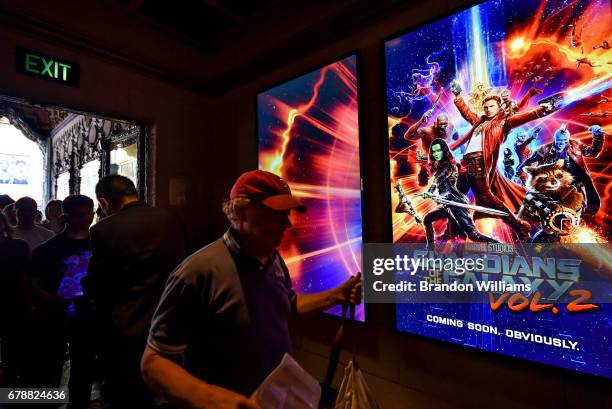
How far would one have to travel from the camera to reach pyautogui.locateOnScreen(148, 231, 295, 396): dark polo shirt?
3.29ft

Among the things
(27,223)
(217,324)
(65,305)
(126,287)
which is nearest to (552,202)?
(217,324)

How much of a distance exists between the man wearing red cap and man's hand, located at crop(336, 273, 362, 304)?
262mm

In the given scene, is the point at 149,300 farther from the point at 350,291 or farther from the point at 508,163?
the point at 508,163

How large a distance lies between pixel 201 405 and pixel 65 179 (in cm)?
615

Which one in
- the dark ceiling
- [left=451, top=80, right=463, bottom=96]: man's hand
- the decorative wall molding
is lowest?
[left=451, top=80, right=463, bottom=96]: man's hand

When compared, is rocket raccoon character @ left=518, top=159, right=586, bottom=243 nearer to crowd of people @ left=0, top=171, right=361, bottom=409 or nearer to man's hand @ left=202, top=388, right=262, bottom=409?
crowd of people @ left=0, top=171, right=361, bottom=409

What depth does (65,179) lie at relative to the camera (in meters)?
5.55

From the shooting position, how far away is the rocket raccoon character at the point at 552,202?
1.53 metres

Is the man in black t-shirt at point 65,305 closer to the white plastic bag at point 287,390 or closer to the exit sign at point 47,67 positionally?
the exit sign at point 47,67

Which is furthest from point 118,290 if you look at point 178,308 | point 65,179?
point 65,179

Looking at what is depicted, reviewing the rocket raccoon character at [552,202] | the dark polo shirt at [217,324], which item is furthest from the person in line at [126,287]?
the rocket raccoon character at [552,202]

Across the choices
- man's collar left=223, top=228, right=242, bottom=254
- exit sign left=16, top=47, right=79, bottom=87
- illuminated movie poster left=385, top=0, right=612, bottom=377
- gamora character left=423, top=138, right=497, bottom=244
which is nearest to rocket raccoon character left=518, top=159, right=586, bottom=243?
illuminated movie poster left=385, top=0, right=612, bottom=377

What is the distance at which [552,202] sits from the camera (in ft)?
5.15

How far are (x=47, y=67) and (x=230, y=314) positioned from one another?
266 centimetres
